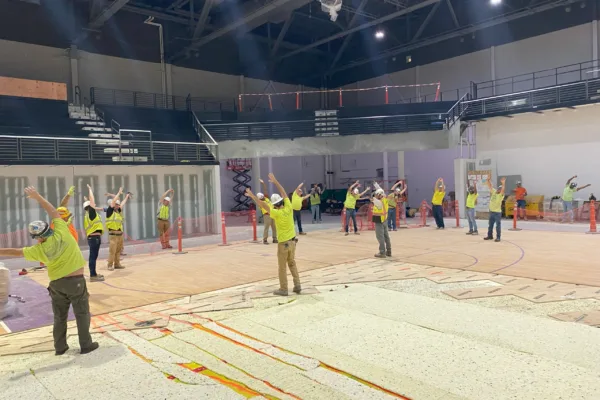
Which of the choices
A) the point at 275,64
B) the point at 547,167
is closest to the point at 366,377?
the point at 547,167

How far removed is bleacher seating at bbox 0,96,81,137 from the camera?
18297 mm

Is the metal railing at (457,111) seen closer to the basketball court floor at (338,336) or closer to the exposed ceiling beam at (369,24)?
the exposed ceiling beam at (369,24)

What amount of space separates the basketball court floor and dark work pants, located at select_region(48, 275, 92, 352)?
209mm

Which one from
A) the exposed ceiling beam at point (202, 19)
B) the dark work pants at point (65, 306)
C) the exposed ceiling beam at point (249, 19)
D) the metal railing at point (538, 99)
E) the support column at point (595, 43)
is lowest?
the dark work pants at point (65, 306)

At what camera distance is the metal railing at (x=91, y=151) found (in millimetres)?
15945

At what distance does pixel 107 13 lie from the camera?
22578 mm

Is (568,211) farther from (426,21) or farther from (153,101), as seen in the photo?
(153,101)

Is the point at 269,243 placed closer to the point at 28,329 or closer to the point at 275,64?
the point at 28,329

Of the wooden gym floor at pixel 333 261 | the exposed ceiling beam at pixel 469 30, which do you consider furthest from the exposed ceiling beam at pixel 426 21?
the wooden gym floor at pixel 333 261

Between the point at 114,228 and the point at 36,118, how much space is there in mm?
12282

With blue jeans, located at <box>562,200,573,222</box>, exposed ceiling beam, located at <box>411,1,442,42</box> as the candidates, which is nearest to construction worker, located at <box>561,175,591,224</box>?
blue jeans, located at <box>562,200,573,222</box>

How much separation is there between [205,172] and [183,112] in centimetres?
690

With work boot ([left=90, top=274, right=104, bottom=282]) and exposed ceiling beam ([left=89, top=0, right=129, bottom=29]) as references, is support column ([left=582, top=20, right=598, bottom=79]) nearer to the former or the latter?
exposed ceiling beam ([left=89, top=0, right=129, bottom=29])

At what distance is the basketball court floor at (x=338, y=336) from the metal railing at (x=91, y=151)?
7016 mm
